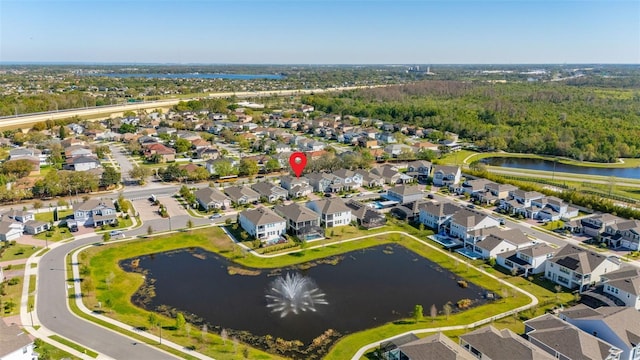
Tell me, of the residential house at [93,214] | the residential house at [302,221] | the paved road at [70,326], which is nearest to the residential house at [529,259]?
the residential house at [302,221]

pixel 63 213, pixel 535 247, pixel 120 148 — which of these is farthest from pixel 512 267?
pixel 120 148

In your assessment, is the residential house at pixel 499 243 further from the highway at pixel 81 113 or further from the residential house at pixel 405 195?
the highway at pixel 81 113

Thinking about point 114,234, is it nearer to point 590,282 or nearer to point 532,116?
point 590,282

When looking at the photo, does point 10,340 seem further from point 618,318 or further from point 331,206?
point 618,318

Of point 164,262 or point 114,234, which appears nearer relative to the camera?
point 164,262

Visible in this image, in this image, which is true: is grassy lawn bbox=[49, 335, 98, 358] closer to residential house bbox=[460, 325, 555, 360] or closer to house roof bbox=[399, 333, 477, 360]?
house roof bbox=[399, 333, 477, 360]

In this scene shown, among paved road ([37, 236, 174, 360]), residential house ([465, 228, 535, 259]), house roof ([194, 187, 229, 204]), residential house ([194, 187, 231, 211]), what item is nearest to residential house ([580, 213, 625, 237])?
residential house ([465, 228, 535, 259])
